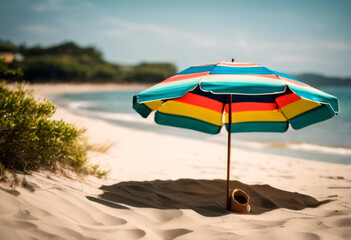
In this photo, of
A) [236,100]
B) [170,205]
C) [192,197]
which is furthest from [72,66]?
[170,205]

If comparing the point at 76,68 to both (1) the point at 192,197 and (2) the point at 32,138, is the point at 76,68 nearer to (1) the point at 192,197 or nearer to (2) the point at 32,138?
(2) the point at 32,138

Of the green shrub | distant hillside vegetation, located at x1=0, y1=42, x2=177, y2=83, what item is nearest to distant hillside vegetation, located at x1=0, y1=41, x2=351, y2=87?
distant hillside vegetation, located at x1=0, y1=42, x2=177, y2=83

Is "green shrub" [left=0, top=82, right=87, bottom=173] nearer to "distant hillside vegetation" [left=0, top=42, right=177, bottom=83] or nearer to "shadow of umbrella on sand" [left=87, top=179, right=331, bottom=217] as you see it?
"shadow of umbrella on sand" [left=87, top=179, right=331, bottom=217]

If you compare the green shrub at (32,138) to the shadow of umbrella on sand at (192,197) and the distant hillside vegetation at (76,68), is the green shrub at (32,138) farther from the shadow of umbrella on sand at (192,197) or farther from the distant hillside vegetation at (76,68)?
the distant hillside vegetation at (76,68)

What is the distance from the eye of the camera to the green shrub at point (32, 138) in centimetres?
300

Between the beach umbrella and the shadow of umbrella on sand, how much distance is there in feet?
1.28

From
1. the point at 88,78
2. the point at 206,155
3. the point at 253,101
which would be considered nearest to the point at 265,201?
the point at 253,101

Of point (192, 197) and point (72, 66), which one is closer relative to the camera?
point (192, 197)

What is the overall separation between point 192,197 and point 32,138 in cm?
210

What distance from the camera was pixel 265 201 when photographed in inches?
137

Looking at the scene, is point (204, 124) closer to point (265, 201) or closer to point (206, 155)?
point (265, 201)

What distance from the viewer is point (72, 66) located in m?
80.2

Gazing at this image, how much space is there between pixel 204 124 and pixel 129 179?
147cm

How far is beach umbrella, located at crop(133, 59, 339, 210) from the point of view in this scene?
105 inches
